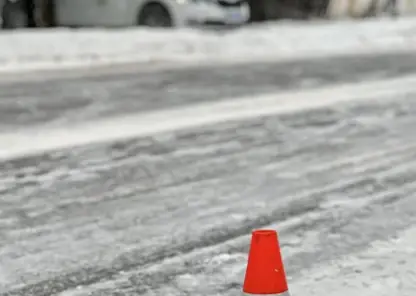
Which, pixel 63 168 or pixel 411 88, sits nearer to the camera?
pixel 63 168

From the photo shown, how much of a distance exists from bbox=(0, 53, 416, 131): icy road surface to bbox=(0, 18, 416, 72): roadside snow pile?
5.41 feet

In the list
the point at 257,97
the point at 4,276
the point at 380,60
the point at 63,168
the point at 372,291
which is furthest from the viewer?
the point at 380,60

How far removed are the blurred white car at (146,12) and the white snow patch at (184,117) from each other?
8.31 meters

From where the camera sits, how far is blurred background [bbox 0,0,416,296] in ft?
13.8

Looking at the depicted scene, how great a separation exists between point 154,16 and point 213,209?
616 inches

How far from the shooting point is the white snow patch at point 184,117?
24.9ft

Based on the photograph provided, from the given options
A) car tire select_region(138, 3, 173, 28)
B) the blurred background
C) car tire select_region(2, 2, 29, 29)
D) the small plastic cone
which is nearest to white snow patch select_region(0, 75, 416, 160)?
the blurred background

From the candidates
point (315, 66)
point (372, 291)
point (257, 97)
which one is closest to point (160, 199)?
point (372, 291)

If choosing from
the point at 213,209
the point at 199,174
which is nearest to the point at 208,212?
the point at 213,209

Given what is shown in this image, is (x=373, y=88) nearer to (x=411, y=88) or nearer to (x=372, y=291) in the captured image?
(x=411, y=88)

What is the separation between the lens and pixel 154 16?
2058cm

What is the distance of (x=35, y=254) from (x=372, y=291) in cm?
173

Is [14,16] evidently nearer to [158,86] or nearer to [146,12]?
[146,12]

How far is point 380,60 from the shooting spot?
53.9 feet
